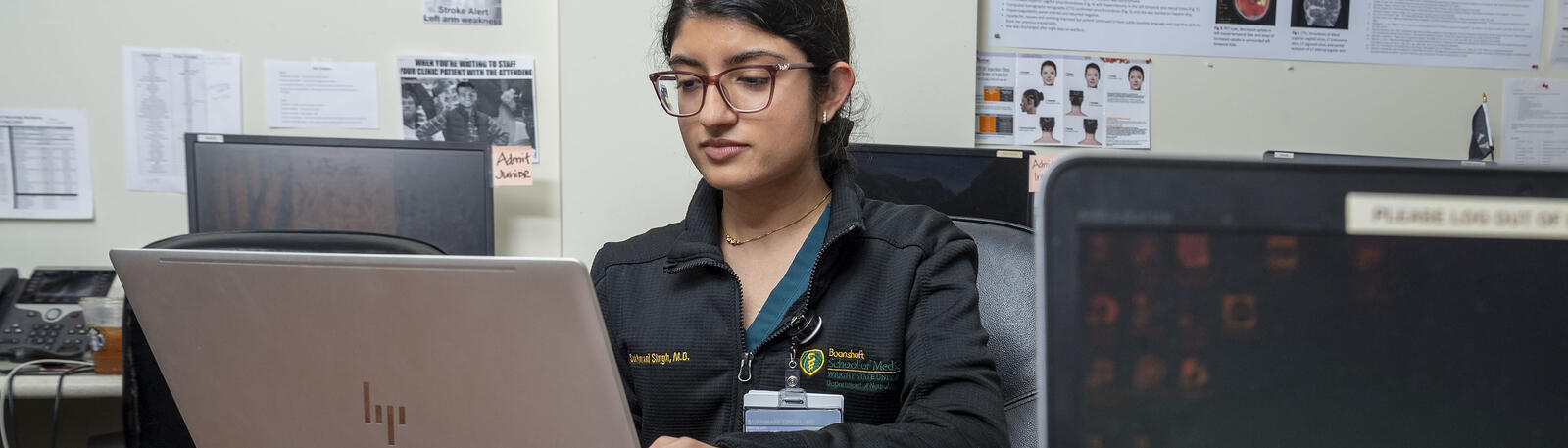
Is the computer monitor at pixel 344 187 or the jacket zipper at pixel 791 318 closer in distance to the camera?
the jacket zipper at pixel 791 318

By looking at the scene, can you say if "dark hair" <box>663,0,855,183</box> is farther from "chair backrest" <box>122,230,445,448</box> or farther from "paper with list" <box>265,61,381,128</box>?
"paper with list" <box>265,61,381,128</box>

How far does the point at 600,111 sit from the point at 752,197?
2.87 ft

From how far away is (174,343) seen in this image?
0.58 m

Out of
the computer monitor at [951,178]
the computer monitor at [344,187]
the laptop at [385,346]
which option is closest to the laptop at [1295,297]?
the laptop at [385,346]

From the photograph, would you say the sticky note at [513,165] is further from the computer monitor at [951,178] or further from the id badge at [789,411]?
the id badge at [789,411]

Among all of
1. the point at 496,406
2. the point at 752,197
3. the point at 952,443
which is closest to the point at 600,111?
the point at 752,197

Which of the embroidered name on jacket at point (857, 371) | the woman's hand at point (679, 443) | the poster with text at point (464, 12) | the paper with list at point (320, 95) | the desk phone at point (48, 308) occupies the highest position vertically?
the poster with text at point (464, 12)

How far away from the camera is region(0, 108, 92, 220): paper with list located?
179 centimetres

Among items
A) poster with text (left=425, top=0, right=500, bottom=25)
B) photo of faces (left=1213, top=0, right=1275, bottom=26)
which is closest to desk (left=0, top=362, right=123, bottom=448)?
poster with text (left=425, top=0, right=500, bottom=25)

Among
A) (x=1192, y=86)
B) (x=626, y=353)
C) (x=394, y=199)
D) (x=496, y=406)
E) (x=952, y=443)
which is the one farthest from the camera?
(x=1192, y=86)

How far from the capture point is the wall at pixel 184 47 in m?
1.79

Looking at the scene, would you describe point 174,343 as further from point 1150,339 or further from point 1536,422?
point 1536,422

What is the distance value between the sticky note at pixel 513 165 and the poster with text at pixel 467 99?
0.05 meters

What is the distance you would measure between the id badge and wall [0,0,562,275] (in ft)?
3.46
